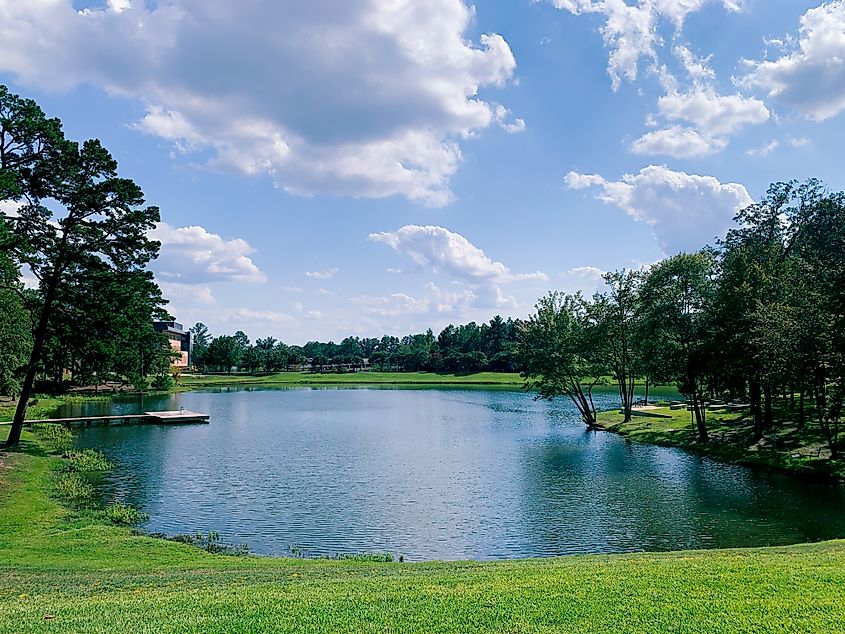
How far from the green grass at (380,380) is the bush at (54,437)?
6903 cm

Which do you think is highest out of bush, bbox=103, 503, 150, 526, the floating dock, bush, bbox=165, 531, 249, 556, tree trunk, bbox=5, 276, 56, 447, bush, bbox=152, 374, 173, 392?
tree trunk, bbox=5, 276, 56, 447

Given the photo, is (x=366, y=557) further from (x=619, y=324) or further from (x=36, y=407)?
(x=36, y=407)

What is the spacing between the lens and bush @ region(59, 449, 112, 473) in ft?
98.5

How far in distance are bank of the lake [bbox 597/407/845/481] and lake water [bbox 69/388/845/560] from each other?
1.44 metres

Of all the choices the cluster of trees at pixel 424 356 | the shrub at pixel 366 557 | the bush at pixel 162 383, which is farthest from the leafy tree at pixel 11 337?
the cluster of trees at pixel 424 356

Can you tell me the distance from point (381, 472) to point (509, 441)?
15.3 metres

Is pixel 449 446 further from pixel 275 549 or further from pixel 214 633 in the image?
pixel 214 633

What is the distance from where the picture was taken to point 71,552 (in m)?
15.9

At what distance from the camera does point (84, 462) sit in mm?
31406

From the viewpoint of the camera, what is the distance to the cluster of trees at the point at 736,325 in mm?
30562

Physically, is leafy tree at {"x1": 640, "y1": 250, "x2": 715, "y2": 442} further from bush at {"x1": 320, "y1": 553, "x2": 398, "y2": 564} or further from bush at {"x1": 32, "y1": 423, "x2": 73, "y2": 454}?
bush at {"x1": 32, "y1": 423, "x2": 73, "y2": 454}

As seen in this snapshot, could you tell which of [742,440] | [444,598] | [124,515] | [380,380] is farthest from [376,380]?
[444,598]

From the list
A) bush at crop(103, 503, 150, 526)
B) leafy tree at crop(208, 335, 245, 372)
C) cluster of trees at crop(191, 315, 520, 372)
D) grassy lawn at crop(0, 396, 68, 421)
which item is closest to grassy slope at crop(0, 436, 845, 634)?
bush at crop(103, 503, 150, 526)

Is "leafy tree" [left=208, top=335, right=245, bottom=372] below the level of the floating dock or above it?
above
